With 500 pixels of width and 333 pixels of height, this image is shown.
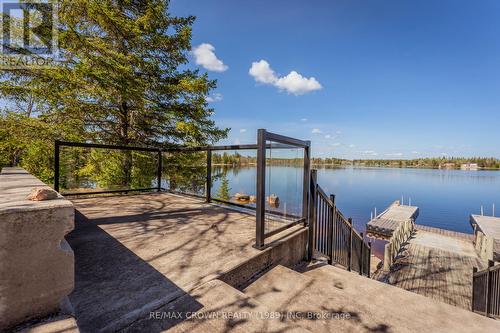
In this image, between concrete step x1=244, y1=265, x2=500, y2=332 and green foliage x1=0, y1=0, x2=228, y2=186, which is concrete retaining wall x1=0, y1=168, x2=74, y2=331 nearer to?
concrete step x1=244, y1=265, x2=500, y2=332

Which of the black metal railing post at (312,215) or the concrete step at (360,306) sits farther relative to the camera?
the black metal railing post at (312,215)

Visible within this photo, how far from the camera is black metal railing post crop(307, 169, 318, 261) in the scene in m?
3.13

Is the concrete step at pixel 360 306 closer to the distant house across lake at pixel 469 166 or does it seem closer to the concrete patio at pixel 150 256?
the concrete patio at pixel 150 256

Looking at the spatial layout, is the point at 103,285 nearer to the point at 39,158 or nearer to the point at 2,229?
the point at 2,229

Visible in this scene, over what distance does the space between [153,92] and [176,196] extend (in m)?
4.35

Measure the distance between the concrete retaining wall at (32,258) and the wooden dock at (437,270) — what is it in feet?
33.6

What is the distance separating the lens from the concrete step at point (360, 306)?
1.64 m

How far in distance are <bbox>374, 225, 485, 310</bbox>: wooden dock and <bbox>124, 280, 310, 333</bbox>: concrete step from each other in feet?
29.9

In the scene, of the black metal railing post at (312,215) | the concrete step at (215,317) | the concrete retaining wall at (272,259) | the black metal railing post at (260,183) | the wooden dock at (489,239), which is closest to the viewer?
the concrete step at (215,317)

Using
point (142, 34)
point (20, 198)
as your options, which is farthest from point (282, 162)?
point (142, 34)

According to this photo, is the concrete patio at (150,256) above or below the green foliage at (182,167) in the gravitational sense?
below

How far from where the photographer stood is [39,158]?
895cm

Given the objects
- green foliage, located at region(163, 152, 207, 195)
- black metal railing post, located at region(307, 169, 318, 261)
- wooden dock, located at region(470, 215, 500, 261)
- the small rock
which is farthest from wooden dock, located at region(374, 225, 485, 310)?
the small rock

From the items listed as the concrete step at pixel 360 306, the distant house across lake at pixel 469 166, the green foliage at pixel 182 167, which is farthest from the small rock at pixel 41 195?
the distant house across lake at pixel 469 166
